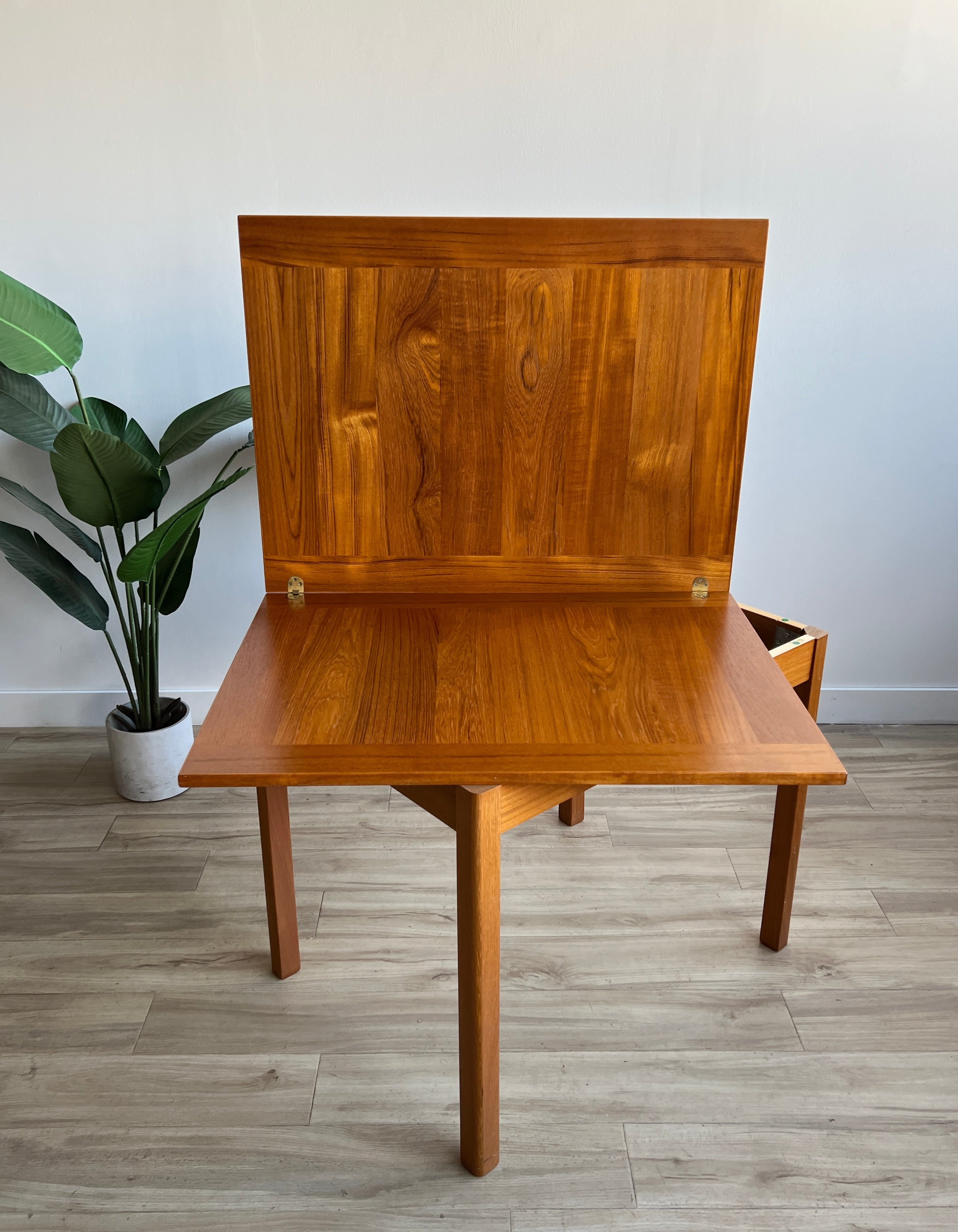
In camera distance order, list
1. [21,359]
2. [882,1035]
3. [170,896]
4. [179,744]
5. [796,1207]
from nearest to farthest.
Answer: [796,1207], [882,1035], [21,359], [170,896], [179,744]

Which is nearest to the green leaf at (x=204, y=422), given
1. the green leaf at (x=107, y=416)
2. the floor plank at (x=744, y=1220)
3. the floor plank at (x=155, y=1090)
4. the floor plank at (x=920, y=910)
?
the green leaf at (x=107, y=416)

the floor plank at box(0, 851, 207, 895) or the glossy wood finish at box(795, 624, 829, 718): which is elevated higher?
the glossy wood finish at box(795, 624, 829, 718)

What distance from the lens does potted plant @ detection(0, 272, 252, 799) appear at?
5.57 feet

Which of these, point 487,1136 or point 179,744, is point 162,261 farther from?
point 487,1136

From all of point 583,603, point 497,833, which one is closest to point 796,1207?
point 497,833

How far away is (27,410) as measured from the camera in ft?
6.26

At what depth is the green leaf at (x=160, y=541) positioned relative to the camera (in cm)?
→ 167

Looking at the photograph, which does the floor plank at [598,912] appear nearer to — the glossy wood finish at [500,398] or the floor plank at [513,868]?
the floor plank at [513,868]

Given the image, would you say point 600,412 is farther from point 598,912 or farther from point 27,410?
point 27,410

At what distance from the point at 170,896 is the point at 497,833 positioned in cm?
101

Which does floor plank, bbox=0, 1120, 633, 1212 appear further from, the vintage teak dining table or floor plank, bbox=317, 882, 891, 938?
floor plank, bbox=317, 882, 891, 938

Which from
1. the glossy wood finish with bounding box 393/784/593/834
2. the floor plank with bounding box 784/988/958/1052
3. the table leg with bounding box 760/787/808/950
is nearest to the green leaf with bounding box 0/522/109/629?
the glossy wood finish with bounding box 393/784/593/834

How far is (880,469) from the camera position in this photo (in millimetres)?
2311

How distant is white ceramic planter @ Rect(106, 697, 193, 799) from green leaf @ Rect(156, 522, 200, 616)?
0.30m
